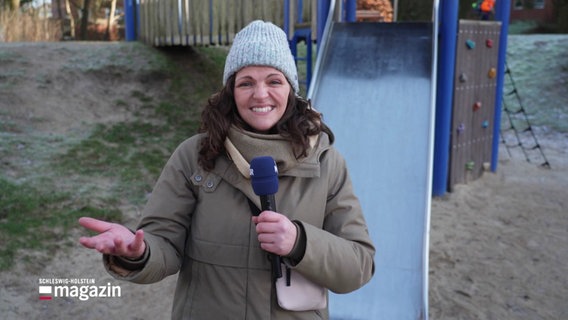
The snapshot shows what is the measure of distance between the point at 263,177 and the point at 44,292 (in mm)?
3593

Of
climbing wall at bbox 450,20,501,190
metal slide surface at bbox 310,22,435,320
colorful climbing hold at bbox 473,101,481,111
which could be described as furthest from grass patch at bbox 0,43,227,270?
colorful climbing hold at bbox 473,101,481,111

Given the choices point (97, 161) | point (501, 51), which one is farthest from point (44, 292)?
point (501, 51)

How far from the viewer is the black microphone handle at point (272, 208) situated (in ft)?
4.94

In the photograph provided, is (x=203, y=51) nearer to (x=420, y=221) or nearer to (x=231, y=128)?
(x=420, y=221)

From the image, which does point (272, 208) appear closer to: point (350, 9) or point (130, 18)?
point (350, 9)

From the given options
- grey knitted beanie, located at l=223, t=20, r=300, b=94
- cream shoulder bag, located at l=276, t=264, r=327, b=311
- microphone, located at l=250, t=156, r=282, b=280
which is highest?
grey knitted beanie, located at l=223, t=20, r=300, b=94

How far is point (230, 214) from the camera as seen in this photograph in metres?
1.64

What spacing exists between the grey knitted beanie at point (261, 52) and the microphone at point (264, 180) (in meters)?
0.34

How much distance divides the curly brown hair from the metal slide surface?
7.83 feet

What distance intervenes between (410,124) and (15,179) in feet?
14.1

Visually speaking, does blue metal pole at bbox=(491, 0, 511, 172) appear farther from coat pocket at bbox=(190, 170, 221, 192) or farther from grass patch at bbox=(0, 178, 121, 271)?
coat pocket at bbox=(190, 170, 221, 192)

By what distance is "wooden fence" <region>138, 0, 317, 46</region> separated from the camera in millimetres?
7645

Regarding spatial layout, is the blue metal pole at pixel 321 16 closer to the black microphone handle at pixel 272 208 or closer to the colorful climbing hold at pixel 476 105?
the colorful climbing hold at pixel 476 105

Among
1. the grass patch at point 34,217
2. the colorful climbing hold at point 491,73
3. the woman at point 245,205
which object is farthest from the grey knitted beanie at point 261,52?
the colorful climbing hold at point 491,73
